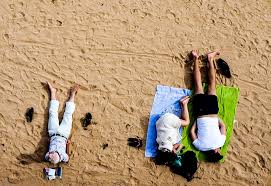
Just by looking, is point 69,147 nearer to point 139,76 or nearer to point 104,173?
point 104,173

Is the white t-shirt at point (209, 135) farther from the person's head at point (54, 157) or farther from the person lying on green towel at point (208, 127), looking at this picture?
the person's head at point (54, 157)

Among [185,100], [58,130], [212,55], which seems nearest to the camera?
[58,130]

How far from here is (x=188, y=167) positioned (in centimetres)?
739

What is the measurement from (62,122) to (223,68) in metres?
3.02

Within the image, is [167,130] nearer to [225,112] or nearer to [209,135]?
[209,135]

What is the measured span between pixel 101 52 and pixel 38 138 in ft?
6.23

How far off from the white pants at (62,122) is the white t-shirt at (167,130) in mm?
1518

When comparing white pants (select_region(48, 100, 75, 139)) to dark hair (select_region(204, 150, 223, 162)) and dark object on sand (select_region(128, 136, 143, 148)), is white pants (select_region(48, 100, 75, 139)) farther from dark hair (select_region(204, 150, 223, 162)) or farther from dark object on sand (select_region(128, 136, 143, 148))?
dark hair (select_region(204, 150, 223, 162))

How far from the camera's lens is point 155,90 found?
7797 millimetres

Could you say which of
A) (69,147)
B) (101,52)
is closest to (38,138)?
(69,147)

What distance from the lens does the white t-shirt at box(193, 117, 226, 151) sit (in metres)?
7.38

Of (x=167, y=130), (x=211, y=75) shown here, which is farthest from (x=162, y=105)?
(x=211, y=75)

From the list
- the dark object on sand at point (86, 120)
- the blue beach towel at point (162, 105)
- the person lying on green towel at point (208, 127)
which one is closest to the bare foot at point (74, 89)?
the dark object on sand at point (86, 120)

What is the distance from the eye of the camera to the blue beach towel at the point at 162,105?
7566mm
